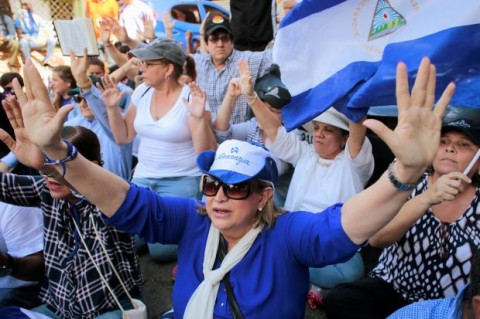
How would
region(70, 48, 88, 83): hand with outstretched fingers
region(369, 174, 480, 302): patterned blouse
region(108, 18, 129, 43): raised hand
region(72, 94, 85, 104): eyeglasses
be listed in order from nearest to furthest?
region(369, 174, 480, 302): patterned blouse → region(70, 48, 88, 83): hand with outstretched fingers → region(72, 94, 85, 104): eyeglasses → region(108, 18, 129, 43): raised hand

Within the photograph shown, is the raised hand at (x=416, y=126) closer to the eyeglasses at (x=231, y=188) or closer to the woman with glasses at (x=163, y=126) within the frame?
the eyeglasses at (x=231, y=188)

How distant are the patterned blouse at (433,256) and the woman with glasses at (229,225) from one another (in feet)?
2.49

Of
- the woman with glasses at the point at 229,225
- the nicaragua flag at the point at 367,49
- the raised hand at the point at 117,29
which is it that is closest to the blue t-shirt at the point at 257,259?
the woman with glasses at the point at 229,225

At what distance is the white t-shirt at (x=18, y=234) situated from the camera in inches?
96.8

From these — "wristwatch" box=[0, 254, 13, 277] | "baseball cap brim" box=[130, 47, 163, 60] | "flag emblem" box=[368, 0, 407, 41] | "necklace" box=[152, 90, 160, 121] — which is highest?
"flag emblem" box=[368, 0, 407, 41]

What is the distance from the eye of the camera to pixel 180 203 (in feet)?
6.30

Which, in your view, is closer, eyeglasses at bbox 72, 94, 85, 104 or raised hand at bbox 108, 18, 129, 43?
eyeglasses at bbox 72, 94, 85, 104

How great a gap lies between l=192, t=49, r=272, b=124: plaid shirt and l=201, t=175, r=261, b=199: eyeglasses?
2197 mm

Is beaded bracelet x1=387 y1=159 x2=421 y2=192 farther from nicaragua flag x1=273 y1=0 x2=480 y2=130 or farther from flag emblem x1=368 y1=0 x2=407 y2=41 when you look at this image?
flag emblem x1=368 y1=0 x2=407 y2=41

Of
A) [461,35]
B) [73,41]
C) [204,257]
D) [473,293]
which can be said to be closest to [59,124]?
[204,257]

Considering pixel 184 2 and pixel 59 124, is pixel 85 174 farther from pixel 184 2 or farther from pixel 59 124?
pixel 184 2

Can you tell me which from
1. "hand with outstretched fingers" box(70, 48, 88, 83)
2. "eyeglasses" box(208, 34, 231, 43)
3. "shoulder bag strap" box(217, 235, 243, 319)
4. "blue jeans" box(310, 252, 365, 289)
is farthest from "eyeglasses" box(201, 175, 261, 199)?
"eyeglasses" box(208, 34, 231, 43)

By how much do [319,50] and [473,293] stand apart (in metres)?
1.51

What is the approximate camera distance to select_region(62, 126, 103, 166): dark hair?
87.7 inches
